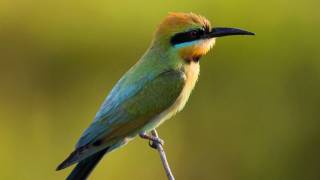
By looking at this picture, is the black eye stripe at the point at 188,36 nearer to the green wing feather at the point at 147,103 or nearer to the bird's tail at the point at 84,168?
the green wing feather at the point at 147,103

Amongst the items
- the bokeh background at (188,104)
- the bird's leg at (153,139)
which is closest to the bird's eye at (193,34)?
the bird's leg at (153,139)

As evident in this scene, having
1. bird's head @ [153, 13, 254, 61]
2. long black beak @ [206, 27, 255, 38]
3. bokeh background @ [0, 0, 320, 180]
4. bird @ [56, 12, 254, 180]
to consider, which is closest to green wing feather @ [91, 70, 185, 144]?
bird @ [56, 12, 254, 180]

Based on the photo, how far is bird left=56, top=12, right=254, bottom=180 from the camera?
5.11 meters

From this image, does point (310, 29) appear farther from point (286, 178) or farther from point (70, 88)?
point (70, 88)

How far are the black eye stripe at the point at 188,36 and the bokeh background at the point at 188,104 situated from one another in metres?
1.51

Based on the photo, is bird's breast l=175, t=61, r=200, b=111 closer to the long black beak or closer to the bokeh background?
the long black beak

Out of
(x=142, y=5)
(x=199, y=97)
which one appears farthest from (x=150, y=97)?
(x=142, y=5)

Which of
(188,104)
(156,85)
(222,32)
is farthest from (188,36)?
(188,104)

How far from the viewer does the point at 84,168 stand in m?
4.97

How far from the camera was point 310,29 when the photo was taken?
7219mm

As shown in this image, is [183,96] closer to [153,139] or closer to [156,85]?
[156,85]

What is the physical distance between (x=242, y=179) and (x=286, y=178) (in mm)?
277

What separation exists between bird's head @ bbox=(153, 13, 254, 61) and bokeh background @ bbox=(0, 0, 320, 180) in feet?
4.82

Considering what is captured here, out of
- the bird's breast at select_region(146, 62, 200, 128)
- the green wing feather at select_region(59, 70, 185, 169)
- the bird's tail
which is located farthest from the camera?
the bird's breast at select_region(146, 62, 200, 128)
